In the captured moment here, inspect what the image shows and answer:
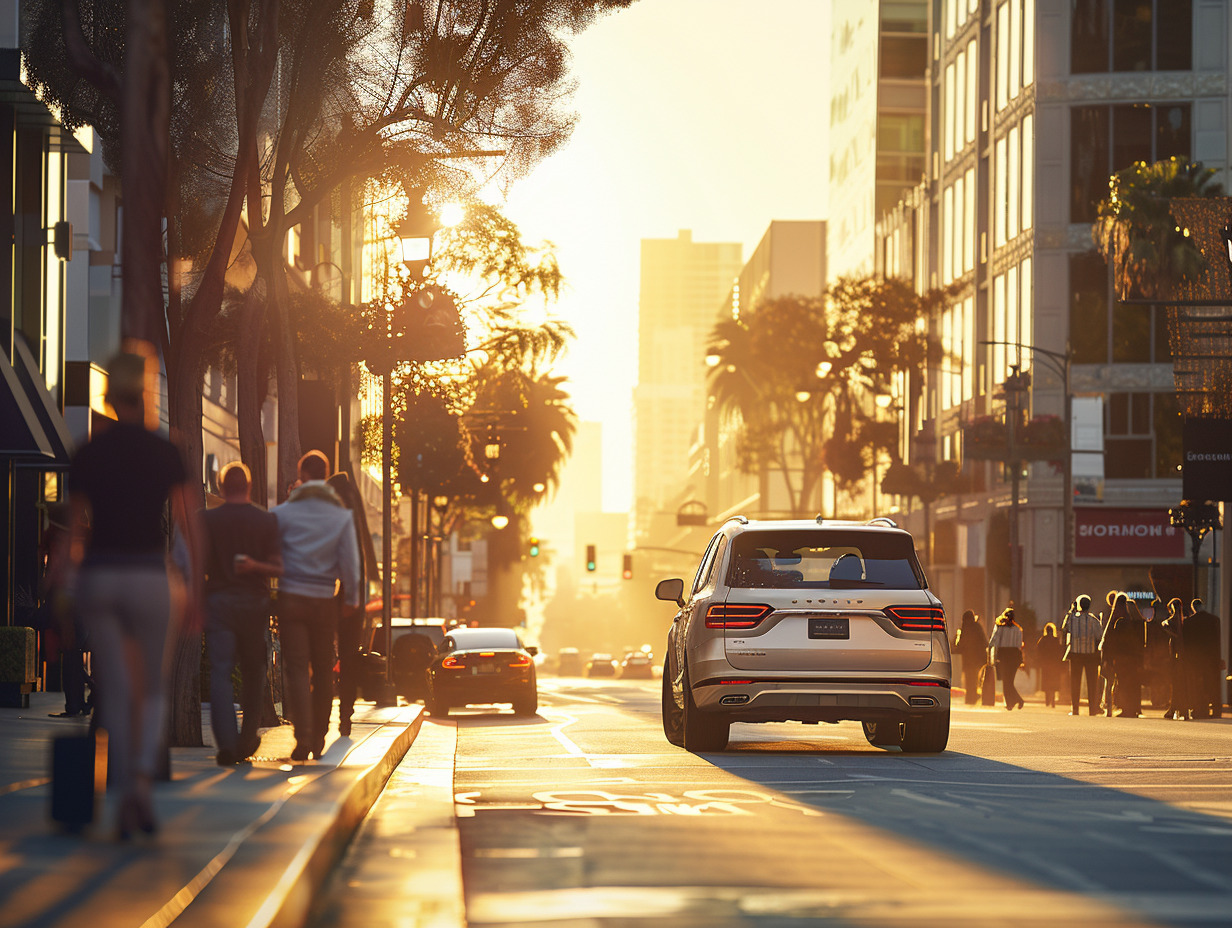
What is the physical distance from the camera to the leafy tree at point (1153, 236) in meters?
46.6

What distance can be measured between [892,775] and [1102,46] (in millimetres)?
47482

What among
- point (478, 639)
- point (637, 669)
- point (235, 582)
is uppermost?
point (235, 582)

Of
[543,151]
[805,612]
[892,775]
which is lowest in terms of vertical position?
[892,775]

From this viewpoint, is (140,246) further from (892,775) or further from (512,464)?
(512,464)

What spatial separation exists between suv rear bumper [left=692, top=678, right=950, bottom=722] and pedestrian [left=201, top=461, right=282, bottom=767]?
187 inches

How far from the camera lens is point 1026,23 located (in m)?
59.2

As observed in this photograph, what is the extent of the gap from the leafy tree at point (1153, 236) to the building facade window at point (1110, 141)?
8359 mm

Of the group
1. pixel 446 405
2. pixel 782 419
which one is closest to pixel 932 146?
pixel 782 419

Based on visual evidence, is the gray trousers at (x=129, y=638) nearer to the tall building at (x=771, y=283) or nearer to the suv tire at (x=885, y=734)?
the suv tire at (x=885, y=734)

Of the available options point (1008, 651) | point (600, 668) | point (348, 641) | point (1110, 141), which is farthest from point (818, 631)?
point (600, 668)

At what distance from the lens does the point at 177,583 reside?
29.7 feet

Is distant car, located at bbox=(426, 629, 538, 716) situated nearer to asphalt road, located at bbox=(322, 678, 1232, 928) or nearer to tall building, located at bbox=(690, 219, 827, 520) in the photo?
asphalt road, located at bbox=(322, 678, 1232, 928)

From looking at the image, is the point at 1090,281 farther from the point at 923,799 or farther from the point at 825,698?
the point at 923,799

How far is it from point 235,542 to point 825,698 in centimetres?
549
